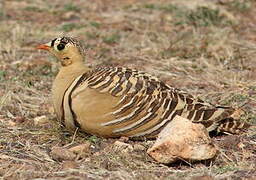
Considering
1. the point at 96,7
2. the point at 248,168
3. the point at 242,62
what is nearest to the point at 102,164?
the point at 248,168

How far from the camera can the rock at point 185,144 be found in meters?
3.99

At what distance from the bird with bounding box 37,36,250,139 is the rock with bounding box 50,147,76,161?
33 cm

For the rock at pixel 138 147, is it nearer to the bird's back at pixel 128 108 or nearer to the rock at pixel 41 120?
the bird's back at pixel 128 108

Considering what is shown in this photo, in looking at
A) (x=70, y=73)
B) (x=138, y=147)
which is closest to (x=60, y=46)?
(x=70, y=73)

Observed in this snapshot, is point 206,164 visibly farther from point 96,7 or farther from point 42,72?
point 96,7

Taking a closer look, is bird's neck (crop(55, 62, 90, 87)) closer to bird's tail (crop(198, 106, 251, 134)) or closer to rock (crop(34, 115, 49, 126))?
rock (crop(34, 115, 49, 126))

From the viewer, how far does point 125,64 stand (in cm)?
729

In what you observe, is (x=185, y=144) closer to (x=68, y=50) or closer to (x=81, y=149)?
(x=81, y=149)

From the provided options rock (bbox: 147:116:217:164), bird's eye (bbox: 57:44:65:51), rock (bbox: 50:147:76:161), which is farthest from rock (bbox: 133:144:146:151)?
bird's eye (bbox: 57:44:65:51)

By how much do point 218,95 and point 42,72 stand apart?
2178mm

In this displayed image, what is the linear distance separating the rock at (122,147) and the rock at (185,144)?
330 millimetres

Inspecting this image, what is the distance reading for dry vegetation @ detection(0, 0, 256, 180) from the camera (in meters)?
4.09

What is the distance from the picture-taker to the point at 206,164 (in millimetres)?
4113

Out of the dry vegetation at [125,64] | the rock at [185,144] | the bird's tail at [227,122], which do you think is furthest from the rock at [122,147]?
the bird's tail at [227,122]
